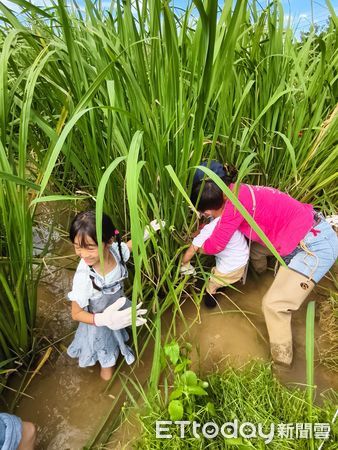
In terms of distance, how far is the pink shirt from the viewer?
149 centimetres

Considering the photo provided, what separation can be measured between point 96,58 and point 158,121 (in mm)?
335

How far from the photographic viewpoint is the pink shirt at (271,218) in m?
1.49

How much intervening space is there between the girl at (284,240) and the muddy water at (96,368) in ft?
0.44

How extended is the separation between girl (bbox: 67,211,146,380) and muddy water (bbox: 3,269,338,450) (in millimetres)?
98

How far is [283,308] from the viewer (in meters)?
1.47

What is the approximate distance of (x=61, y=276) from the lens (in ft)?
6.02

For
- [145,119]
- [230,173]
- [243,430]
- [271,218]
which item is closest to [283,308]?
[271,218]

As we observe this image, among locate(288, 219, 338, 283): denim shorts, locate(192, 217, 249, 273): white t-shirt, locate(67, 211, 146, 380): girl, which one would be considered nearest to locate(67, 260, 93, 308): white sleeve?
locate(67, 211, 146, 380): girl

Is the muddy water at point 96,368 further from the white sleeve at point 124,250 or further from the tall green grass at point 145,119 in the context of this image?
the white sleeve at point 124,250

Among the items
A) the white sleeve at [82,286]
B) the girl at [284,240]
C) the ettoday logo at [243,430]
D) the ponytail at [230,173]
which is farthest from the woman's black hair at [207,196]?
the ettoday logo at [243,430]

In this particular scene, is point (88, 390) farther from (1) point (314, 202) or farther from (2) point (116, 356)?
(1) point (314, 202)

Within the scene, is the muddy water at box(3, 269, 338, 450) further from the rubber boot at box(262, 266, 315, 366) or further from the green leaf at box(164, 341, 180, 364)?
Result: the green leaf at box(164, 341, 180, 364)

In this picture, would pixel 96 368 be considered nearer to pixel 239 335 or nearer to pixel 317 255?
pixel 239 335

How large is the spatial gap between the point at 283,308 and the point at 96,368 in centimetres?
85
